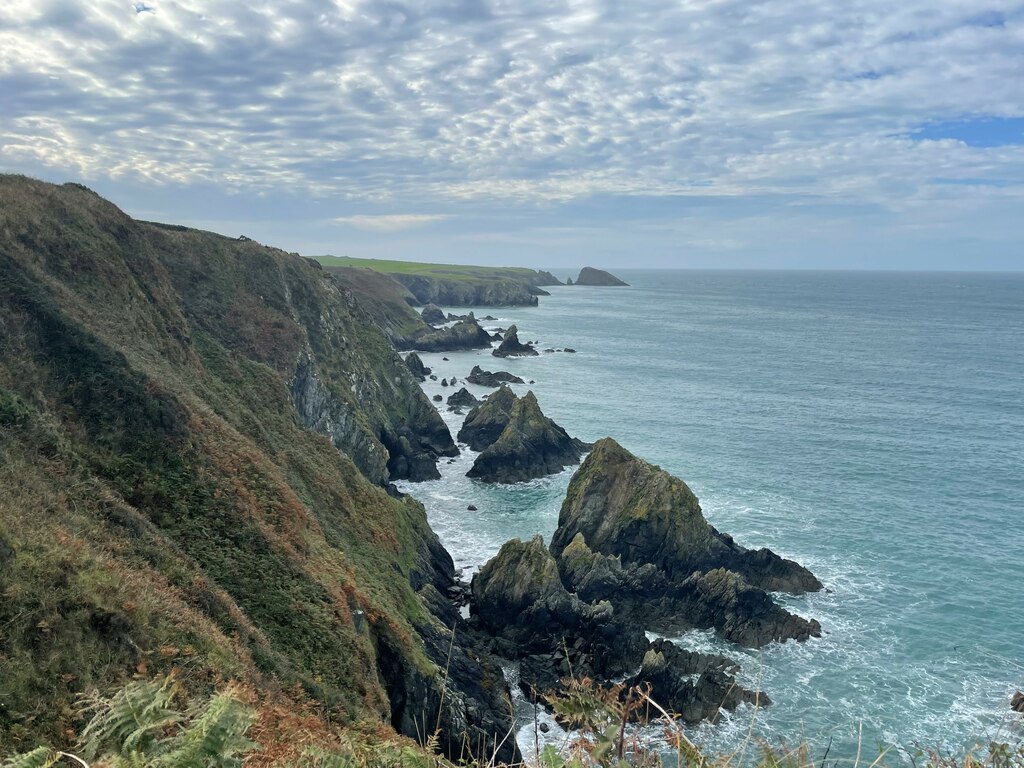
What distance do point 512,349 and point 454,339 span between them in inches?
615

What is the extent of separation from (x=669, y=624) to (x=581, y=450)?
31.7m

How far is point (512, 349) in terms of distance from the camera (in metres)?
130

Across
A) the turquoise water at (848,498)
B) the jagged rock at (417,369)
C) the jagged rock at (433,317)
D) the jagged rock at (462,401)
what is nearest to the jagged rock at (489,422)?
the turquoise water at (848,498)

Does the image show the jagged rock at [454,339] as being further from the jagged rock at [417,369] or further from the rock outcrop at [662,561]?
the rock outcrop at [662,561]

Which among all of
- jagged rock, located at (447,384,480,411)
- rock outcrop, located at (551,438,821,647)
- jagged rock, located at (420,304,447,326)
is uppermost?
jagged rock, located at (420,304,447,326)

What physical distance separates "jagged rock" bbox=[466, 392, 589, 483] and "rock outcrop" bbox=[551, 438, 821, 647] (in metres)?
14.5

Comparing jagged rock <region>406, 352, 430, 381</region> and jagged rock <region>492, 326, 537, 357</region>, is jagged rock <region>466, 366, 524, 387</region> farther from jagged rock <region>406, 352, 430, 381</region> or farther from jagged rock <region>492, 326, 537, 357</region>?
jagged rock <region>492, 326, 537, 357</region>

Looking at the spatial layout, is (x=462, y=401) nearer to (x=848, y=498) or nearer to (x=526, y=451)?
(x=526, y=451)

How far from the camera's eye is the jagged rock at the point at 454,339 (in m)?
137

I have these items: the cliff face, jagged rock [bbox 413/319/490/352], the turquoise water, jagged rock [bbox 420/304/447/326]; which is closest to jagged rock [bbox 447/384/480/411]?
the turquoise water

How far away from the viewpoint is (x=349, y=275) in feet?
590

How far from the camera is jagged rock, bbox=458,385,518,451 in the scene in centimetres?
7362

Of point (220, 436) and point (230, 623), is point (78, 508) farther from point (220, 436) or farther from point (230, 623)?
point (220, 436)

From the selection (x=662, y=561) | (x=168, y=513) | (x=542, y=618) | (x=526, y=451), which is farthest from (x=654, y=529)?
(x=168, y=513)
